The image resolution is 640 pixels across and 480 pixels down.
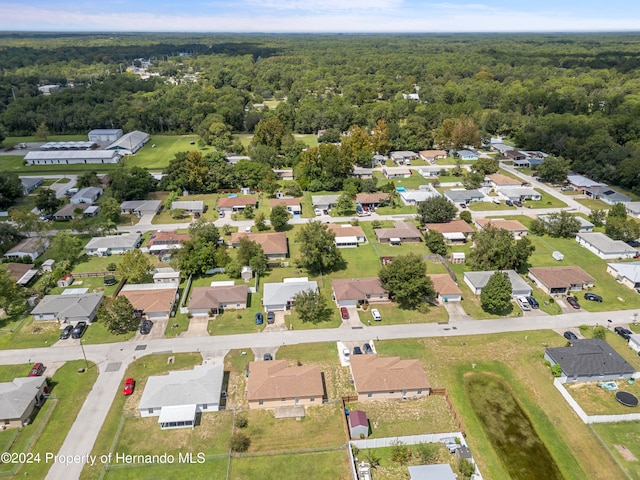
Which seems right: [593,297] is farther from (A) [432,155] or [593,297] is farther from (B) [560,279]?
(A) [432,155]

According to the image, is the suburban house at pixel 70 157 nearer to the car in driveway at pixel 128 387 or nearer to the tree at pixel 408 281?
the car in driveway at pixel 128 387

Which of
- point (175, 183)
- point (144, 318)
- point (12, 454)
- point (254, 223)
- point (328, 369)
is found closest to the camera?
point (12, 454)

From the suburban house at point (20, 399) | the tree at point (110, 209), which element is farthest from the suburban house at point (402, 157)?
the suburban house at point (20, 399)

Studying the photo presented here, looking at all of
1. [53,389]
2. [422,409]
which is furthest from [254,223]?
[422,409]

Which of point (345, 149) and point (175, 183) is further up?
point (345, 149)

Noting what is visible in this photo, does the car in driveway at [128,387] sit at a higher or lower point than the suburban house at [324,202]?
lower

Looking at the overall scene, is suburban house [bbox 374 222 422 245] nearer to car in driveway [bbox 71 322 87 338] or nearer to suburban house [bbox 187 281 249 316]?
suburban house [bbox 187 281 249 316]

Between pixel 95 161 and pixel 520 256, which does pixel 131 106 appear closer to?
pixel 95 161
